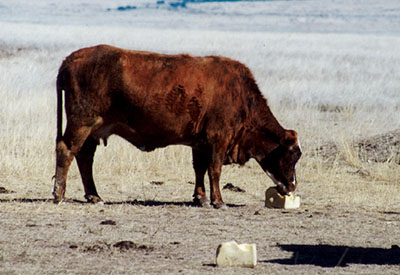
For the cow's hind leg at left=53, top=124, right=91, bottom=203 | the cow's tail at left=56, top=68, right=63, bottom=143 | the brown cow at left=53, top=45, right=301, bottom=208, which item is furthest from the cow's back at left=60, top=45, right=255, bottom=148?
the cow's hind leg at left=53, top=124, right=91, bottom=203

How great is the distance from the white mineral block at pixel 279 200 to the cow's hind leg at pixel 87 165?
211 cm

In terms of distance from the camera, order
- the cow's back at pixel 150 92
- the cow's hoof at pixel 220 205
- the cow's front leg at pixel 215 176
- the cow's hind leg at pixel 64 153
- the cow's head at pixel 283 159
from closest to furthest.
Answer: the cow's back at pixel 150 92 < the cow's hind leg at pixel 64 153 < the cow's hoof at pixel 220 205 < the cow's front leg at pixel 215 176 < the cow's head at pixel 283 159

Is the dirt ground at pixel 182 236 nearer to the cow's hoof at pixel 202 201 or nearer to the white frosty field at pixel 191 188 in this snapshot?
the white frosty field at pixel 191 188

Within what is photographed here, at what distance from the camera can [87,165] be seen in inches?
402

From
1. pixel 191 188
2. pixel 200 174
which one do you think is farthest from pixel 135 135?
pixel 191 188

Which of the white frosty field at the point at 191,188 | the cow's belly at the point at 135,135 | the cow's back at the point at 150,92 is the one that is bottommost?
the white frosty field at the point at 191,188

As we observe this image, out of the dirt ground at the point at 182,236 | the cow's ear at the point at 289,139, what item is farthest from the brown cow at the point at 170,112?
the dirt ground at the point at 182,236

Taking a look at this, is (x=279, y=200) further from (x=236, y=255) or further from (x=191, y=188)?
(x=236, y=255)

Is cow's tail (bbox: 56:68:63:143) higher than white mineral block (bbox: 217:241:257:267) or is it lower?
higher

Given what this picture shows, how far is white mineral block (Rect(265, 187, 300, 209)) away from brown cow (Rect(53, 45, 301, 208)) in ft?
0.32

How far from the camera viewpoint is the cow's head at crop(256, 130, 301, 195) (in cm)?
1034

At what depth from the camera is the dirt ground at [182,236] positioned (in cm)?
699

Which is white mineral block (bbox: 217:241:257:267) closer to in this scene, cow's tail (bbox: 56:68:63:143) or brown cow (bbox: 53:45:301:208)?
brown cow (bbox: 53:45:301:208)

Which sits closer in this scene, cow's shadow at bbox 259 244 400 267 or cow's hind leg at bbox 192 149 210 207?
cow's shadow at bbox 259 244 400 267
